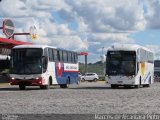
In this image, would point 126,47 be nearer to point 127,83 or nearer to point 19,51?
point 127,83

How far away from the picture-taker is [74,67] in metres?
46.5

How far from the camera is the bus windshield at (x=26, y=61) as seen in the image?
3762 centimetres

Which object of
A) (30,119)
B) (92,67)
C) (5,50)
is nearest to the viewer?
(30,119)

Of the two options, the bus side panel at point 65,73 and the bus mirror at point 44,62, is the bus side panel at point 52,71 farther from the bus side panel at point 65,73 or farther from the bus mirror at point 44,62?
the bus mirror at point 44,62

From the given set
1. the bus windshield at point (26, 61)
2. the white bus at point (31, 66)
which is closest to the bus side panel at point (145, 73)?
the white bus at point (31, 66)

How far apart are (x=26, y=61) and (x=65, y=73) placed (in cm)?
611

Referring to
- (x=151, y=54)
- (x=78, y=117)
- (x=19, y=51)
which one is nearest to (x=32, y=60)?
(x=19, y=51)

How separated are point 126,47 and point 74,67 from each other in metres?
7.02

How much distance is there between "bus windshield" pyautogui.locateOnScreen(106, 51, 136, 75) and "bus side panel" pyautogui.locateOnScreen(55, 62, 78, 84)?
376cm

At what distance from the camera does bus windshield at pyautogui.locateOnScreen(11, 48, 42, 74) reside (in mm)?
37625

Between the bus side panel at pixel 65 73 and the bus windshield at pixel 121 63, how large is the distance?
12.3 ft

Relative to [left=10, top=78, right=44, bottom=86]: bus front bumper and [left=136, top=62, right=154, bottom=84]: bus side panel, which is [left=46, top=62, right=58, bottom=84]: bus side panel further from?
[left=136, top=62, right=154, bottom=84]: bus side panel

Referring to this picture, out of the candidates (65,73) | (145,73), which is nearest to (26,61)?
(65,73)

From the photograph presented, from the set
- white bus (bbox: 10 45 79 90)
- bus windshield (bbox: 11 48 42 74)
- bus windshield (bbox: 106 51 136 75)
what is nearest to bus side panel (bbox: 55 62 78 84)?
white bus (bbox: 10 45 79 90)
